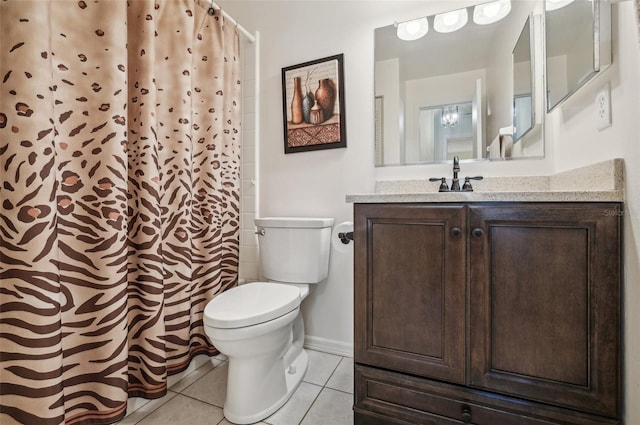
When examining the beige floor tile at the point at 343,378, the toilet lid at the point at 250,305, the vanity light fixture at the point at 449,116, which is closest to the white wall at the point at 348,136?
the beige floor tile at the point at 343,378

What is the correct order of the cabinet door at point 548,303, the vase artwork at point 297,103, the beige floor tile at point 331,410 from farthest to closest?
the vase artwork at point 297,103 < the beige floor tile at point 331,410 < the cabinet door at point 548,303

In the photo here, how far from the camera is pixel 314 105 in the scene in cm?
176

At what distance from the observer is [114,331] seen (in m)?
1.08

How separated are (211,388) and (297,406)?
0.44 metres

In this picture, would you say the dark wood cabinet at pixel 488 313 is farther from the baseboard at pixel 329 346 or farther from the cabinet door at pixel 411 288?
the baseboard at pixel 329 346

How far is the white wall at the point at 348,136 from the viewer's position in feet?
4.28

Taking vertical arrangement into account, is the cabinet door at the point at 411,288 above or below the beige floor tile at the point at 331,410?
above

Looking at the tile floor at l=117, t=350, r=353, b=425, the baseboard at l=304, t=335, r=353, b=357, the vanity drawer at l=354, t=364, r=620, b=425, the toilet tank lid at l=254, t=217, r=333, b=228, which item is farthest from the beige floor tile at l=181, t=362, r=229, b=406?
the toilet tank lid at l=254, t=217, r=333, b=228

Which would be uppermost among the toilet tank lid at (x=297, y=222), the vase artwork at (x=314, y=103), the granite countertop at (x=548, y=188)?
the vase artwork at (x=314, y=103)

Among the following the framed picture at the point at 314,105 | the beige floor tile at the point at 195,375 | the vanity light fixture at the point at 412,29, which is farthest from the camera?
the framed picture at the point at 314,105

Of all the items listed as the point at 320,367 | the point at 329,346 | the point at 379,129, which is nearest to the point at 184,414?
the point at 320,367

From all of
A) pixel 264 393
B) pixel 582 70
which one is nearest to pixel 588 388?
pixel 582 70

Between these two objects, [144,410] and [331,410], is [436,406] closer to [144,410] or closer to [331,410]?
[331,410]

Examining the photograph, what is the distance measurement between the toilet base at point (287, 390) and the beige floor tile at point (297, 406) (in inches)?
0.7
